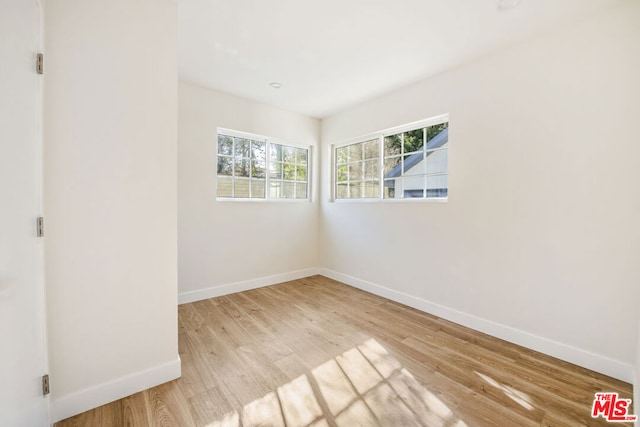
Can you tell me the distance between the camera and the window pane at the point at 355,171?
4039 millimetres

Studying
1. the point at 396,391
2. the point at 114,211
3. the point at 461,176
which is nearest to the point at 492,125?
the point at 461,176

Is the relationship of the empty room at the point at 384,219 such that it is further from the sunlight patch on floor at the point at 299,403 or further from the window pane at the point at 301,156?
the window pane at the point at 301,156

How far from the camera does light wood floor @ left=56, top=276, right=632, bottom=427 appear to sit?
1544 millimetres

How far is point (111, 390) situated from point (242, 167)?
273cm

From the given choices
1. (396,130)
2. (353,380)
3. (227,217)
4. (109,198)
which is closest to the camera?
(109,198)

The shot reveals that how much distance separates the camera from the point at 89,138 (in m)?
1.56

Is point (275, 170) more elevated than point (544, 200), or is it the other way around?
point (275, 170)

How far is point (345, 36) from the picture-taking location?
7.43 feet

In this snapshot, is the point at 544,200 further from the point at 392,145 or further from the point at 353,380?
the point at 353,380

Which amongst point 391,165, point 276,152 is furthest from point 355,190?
point 276,152


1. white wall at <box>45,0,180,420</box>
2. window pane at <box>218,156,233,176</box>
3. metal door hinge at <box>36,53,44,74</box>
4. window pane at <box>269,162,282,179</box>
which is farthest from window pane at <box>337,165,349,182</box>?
metal door hinge at <box>36,53,44,74</box>

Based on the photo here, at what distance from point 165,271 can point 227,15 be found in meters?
1.93

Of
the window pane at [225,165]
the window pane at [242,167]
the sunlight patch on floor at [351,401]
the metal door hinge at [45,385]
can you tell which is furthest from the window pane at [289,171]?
the metal door hinge at [45,385]

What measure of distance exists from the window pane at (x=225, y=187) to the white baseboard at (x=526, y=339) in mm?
2391
